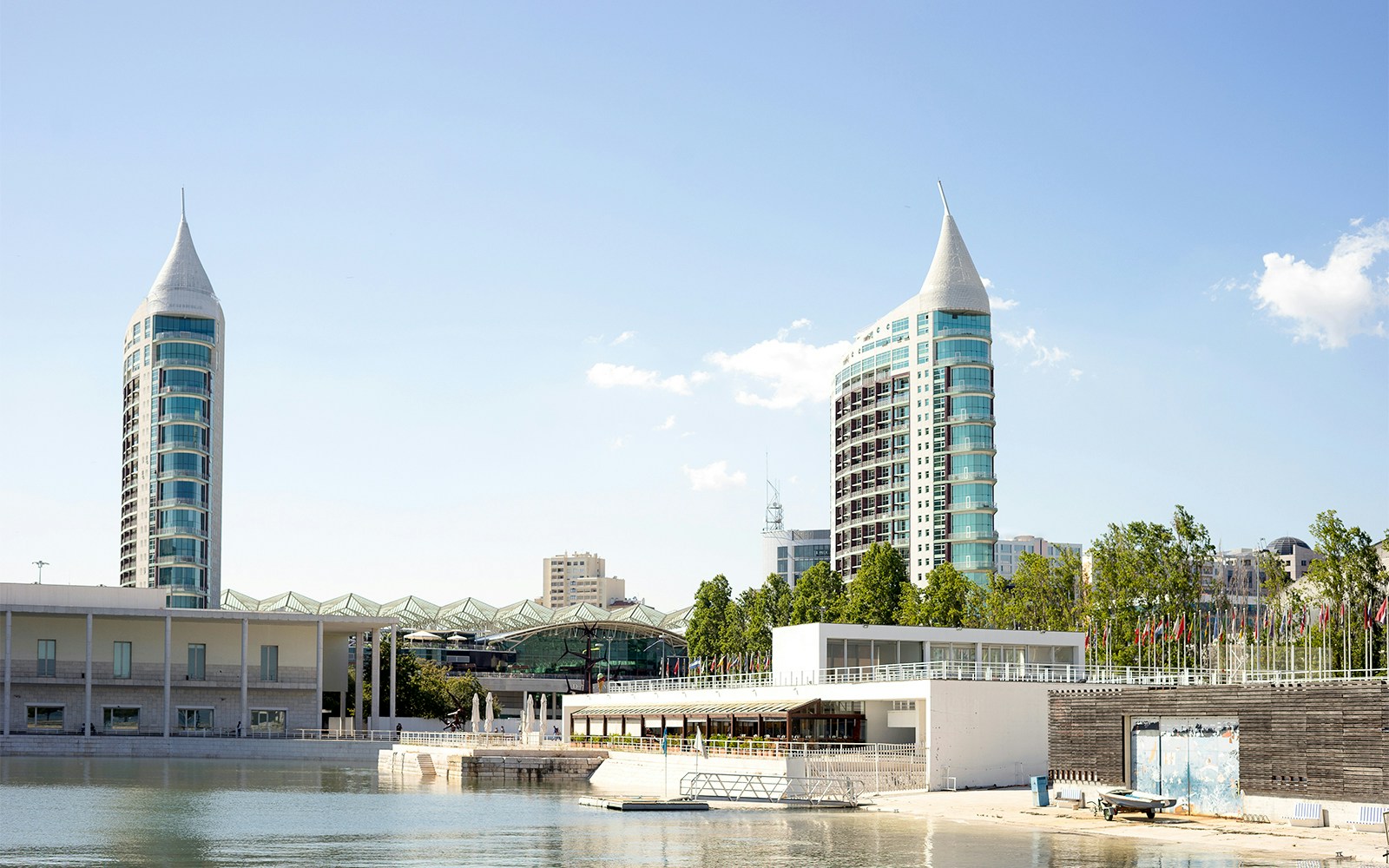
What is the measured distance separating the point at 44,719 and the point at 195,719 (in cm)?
945

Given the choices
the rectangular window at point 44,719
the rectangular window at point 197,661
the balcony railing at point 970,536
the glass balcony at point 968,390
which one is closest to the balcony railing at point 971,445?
the glass balcony at point 968,390

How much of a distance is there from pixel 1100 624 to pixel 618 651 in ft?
318

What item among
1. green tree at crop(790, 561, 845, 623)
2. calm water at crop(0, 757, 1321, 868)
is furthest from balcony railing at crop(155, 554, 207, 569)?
calm water at crop(0, 757, 1321, 868)

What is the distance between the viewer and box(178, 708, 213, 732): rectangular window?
4218 inches

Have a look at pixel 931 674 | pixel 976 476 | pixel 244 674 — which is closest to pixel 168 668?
pixel 244 674

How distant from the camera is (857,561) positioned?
178 m

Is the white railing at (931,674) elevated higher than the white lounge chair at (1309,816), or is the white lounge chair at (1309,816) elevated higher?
the white railing at (931,674)

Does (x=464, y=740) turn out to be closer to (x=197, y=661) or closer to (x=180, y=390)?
(x=197, y=661)

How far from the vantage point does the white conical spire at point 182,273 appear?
15612cm

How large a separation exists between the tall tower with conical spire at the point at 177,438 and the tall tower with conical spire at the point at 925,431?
66359 mm

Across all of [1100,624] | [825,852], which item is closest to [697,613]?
[1100,624]

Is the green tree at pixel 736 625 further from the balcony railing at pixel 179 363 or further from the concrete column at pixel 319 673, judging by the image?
the balcony railing at pixel 179 363

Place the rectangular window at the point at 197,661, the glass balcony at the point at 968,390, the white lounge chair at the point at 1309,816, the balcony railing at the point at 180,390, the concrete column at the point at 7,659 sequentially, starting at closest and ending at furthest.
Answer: the white lounge chair at the point at 1309,816
the concrete column at the point at 7,659
the rectangular window at the point at 197,661
the balcony railing at the point at 180,390
the glass balcony at the point at 968,390

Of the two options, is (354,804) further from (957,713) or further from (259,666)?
(259,666)
